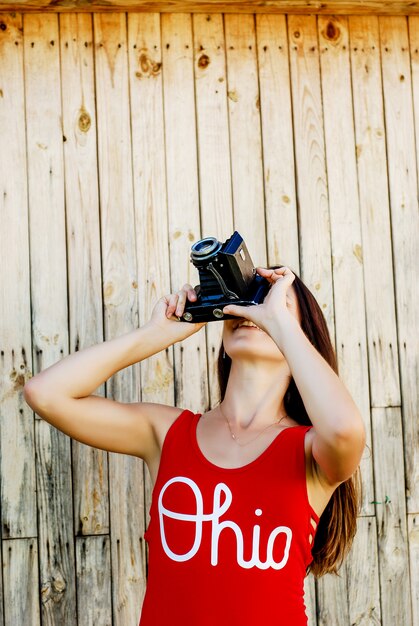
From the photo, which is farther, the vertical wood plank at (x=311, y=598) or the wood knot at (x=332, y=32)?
the wood knot at (x=332, y=32)

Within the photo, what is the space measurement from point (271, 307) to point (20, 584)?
1.32 metres

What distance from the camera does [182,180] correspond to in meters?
2.88

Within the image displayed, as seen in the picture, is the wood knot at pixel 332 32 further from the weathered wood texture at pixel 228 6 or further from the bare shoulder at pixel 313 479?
the bare shoulder at pixel 313 479

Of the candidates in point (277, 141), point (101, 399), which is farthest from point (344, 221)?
Answer: point (101, 399)

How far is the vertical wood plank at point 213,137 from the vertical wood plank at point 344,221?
34 centimetres

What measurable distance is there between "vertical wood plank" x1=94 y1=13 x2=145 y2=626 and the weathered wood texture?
0.09 metres

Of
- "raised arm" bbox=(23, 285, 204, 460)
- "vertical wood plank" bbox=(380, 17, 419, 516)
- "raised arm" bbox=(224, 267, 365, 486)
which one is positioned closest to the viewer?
"raised arm" bbox=(224, 267, 365, 486)

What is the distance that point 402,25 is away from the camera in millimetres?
3021

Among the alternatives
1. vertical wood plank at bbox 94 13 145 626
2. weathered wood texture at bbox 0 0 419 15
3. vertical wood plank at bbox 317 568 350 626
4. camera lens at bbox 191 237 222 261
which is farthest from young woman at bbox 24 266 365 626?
weathered wood texture at bbox 0 0 419 15

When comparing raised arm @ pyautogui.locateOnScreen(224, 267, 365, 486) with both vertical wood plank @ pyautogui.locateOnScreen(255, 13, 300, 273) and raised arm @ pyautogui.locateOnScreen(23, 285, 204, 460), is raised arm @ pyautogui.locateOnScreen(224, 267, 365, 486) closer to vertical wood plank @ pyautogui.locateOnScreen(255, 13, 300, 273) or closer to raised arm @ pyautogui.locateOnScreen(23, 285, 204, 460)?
raised arm @ pyautogui.locateOnScreen(23, 285, 204, 460)

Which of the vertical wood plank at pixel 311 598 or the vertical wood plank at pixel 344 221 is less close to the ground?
the vertical wood plank at pixel 344 221

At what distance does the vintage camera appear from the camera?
2021 mm

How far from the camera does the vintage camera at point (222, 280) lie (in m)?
2.02

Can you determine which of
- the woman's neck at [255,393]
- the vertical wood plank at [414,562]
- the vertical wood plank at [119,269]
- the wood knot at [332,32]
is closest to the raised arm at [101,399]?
the woman's neck at [255,393]
